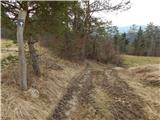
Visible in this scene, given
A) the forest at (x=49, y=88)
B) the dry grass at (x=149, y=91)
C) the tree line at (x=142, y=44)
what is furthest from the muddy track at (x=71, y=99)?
the tree line at (x=142, y=44)

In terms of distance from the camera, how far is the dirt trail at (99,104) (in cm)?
783

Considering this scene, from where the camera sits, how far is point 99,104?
895 centimetres

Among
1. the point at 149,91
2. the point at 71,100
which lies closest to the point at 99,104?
the point at 71,100

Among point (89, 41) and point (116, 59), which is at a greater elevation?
point (89, 41)

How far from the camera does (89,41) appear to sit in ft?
87.7

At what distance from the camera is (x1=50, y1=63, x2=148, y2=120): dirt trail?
308 inches

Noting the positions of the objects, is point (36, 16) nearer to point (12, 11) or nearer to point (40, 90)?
point (12, 11)

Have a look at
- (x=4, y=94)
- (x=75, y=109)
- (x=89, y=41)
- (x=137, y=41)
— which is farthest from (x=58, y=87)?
(x=137, y=41)

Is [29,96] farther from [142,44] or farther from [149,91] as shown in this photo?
[142,44]

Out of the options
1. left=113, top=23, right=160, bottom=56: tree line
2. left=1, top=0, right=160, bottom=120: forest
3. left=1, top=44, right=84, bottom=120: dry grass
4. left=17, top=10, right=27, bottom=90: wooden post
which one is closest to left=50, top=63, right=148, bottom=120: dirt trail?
left=1, top=0, right=160, bottom=120: forest

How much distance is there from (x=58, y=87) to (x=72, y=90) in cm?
67

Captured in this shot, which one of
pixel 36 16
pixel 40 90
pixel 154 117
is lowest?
pixel 154 117

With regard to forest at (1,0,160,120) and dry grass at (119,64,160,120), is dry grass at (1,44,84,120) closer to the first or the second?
forest at (1,0,160,120)

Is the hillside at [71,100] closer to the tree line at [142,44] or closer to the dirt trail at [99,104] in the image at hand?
the dirt trail at [99,104]
